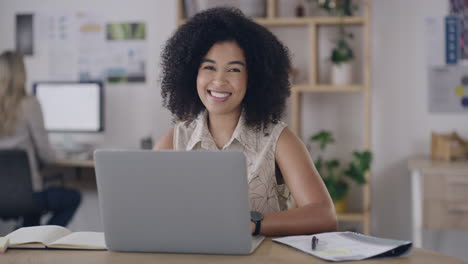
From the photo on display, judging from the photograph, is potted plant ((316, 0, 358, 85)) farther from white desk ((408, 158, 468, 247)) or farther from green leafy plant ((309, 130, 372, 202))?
white desk ((408, 158, 468, 247))

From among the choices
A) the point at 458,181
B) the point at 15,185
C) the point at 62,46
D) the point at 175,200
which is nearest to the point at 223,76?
the point at 175,200

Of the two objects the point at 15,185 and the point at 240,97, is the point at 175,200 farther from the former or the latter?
the point at 15,185

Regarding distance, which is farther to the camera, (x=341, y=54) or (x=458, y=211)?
(x=341, y=54)

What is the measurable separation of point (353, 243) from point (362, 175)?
2240 millimetres

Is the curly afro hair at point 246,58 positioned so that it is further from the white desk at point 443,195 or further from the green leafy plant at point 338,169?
the green leafy plant at point 338,169

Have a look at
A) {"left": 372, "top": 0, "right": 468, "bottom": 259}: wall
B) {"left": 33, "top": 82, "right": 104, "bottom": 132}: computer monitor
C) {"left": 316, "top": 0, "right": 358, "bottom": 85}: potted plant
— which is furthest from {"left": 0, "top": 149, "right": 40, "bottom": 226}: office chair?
{"left": 372, "top": 0, "right": 468, "bottom": 259}: wall

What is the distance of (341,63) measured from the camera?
3.51 meters

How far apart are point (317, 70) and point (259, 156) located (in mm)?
2124

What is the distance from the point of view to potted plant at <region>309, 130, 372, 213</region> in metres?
3.40

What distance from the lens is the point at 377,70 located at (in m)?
3.67

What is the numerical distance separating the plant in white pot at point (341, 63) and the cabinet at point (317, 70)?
0.20 ft

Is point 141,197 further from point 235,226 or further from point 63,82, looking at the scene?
point 63,82

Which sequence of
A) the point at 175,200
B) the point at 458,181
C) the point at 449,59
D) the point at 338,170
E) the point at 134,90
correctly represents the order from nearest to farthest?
the point at 175,200 < the point at 458,181 < the point at 449,59 < the point at 338,170 < the point at 134,90

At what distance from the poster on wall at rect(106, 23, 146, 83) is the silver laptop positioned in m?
2.91
